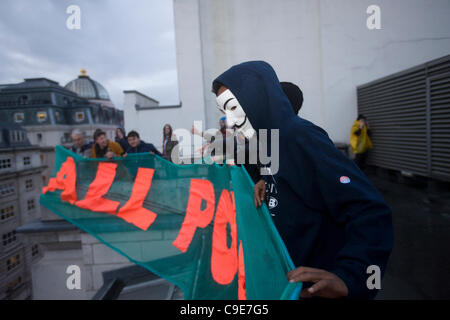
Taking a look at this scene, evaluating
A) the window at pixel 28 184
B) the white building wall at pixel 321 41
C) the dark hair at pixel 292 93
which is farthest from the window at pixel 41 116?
the dark hair at pixel 292 93

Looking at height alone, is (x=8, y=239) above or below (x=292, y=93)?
below

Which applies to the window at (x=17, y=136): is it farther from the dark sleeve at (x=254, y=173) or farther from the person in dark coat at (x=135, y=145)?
the dark sleeve at (x=254, y=173)

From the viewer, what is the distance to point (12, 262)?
4725 centimetres

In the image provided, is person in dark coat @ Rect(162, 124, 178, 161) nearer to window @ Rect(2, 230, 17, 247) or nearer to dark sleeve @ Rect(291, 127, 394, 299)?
dark sleeve @ Rect(291, 127, 394, 299)

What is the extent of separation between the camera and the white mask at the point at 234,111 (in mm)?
1543

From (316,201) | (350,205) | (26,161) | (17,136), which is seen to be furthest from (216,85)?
(26,161)

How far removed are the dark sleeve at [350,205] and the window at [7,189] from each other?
190 ft

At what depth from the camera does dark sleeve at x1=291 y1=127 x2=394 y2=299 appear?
0.91 m

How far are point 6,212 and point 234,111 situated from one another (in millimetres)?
61156

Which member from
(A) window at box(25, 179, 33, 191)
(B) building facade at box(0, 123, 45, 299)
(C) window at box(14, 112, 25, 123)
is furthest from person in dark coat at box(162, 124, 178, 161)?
(C) window at box(14, 112, 25, 123)

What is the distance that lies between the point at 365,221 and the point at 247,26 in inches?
427

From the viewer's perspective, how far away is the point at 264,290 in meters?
1.30

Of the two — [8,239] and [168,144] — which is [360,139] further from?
[8,239]
